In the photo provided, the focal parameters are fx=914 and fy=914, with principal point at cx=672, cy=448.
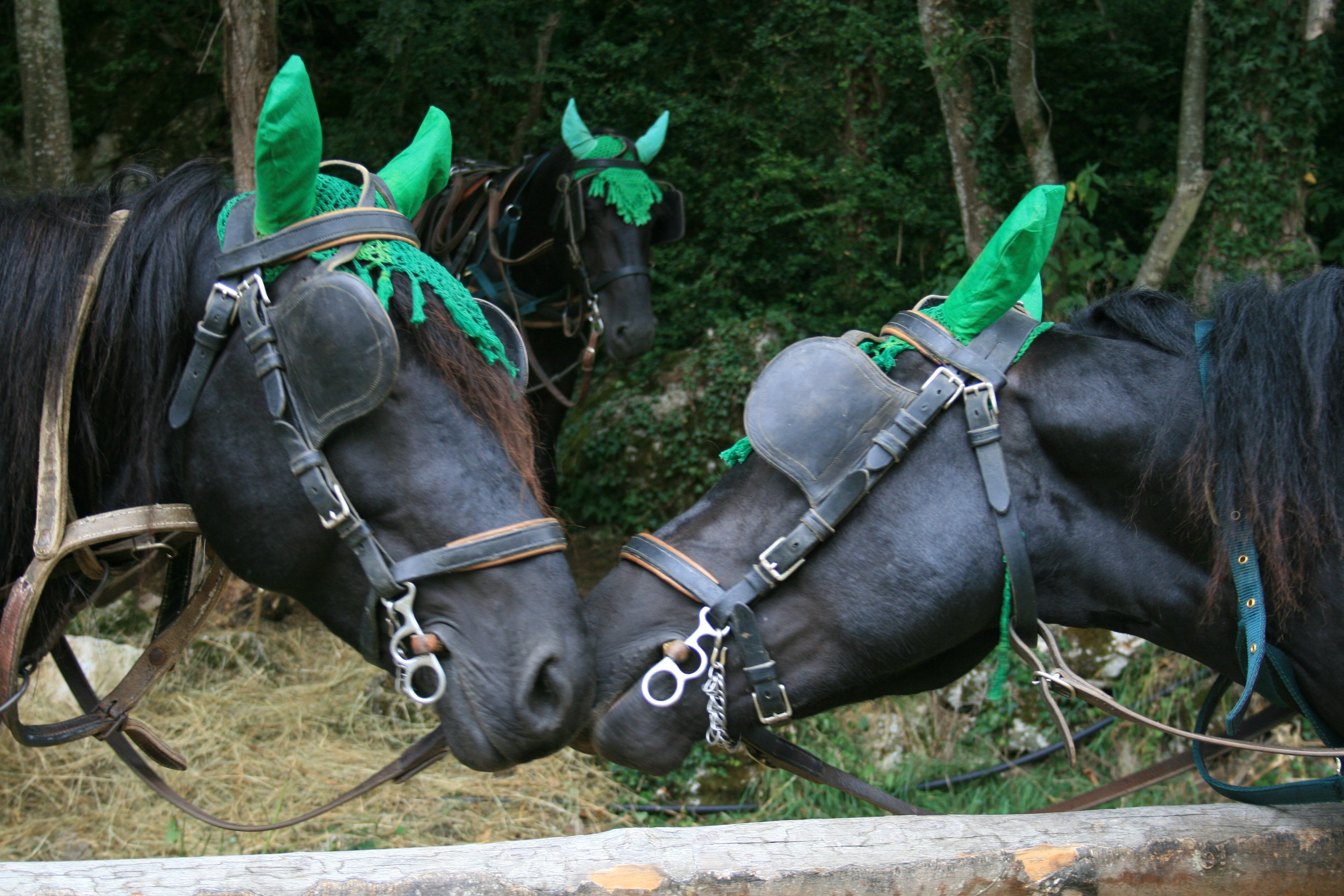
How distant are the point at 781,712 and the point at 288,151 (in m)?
1.16

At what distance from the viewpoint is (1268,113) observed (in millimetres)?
4348

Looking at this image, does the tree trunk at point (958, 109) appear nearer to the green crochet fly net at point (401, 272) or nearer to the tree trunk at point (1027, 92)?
the tree trunk at point (1027, 92)

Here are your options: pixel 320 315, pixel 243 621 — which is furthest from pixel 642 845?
pixel 243 621

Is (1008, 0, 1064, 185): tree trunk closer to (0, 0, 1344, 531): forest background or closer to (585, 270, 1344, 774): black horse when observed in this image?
(0, 0, 1344, 531): forest background

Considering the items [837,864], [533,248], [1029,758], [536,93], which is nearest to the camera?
[837,864]

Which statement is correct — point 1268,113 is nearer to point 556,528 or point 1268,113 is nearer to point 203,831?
point 556,528

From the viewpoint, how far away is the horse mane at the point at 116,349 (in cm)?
149

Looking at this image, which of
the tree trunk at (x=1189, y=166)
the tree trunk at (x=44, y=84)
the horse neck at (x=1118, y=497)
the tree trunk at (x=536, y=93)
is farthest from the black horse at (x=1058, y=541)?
the tree trunk at (x=536, y=93)

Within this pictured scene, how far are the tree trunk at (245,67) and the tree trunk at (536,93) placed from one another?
2407 millimetres

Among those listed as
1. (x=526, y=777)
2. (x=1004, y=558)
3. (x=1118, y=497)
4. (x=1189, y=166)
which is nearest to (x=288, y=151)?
(x=1004, y=558)

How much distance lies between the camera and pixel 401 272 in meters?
1.49

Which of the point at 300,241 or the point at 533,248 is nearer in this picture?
the point at 300,241

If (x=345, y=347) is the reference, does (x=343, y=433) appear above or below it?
below

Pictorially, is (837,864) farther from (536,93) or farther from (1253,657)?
(536,93)
